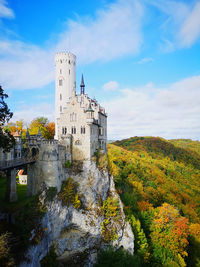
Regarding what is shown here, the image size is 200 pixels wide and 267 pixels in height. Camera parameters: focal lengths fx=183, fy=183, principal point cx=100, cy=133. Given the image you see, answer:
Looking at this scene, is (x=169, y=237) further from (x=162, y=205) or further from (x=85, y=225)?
(x=85, y=225)

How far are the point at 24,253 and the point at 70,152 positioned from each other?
17334mm

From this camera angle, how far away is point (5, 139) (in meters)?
19.8

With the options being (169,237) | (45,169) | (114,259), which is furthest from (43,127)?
(169,237)

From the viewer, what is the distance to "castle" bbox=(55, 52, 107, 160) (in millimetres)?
34656

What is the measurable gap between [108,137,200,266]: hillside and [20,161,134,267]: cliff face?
214 inches

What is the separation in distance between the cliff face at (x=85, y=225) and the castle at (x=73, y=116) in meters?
3.91

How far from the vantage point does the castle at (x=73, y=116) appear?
114 ft

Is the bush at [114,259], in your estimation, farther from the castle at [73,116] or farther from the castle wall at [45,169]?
the castle at [73,116]

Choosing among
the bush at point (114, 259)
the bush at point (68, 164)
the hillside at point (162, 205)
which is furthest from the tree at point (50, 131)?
the bush at point (114, 259)

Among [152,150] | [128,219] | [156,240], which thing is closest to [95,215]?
[128,219]

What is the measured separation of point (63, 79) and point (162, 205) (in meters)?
44.6

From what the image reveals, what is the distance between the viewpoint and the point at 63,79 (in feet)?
127

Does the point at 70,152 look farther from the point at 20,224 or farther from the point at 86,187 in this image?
the point at 20,224

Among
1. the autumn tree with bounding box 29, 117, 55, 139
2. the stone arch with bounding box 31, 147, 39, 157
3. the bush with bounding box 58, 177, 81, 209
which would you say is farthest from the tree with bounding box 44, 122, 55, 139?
the bush with bounding box 58, 177, 81, 209
